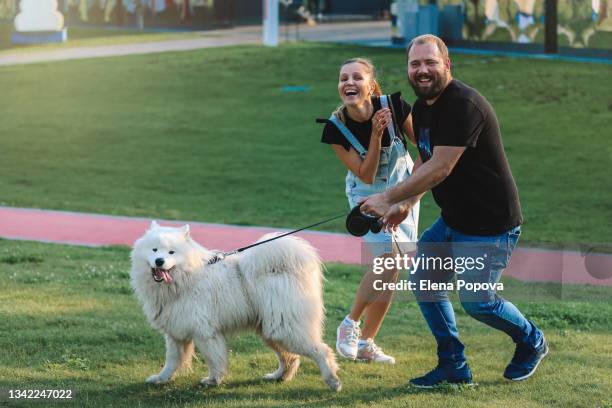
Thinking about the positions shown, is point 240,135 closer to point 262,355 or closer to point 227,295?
point 262,355

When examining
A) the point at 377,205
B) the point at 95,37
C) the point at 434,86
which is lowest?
the point at 377,205

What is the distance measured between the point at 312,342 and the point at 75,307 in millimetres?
2979

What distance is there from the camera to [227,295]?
6133 mm

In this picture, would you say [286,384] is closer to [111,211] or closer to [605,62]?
[111,211]

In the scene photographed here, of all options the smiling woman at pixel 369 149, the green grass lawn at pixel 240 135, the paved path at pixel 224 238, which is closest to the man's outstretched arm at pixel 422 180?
the smiling woman at pixel 369 149

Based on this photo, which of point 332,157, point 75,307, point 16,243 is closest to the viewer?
point 75,307

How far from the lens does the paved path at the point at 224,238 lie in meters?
10.1

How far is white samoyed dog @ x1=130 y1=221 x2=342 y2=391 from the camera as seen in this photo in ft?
19.7

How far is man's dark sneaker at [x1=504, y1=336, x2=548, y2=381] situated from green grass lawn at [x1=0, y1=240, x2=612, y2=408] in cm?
8

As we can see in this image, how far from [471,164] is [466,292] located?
0.75 metres

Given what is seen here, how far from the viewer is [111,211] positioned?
1461 cm

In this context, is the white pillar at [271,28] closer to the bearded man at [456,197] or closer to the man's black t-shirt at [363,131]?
the man's black t-shirt at [363,131]

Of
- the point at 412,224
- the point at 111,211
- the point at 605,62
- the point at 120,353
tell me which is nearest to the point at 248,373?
the point at 120,353

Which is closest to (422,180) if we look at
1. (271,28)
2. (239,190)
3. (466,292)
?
(466,292)
